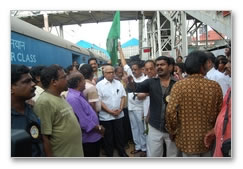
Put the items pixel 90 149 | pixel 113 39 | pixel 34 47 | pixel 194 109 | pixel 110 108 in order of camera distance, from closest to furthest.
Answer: pixel 194 109 → pixel 90 149 → pixel 113 39 → pixel 110 108 → pixel 34 47

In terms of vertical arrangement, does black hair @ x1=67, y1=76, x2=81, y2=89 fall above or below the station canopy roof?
below

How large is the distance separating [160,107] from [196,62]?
51 cm

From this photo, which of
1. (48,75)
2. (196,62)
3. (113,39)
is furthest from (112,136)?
(196,62)

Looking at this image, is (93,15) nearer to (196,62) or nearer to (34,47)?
Result: (196,62)

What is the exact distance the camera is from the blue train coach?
2.54m

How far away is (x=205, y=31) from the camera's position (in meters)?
3.49

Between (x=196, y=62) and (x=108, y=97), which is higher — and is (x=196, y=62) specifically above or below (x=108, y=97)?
above

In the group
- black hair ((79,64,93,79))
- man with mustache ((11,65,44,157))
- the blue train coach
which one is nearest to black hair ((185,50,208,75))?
man with mustache ((11,65,44,157))

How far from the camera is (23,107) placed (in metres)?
1.43

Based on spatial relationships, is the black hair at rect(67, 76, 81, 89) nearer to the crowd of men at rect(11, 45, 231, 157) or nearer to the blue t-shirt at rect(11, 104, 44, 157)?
the crowd of men at rect(11, 45, 231, 157)

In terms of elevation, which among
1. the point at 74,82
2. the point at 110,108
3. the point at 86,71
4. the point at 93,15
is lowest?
the point at 110,108

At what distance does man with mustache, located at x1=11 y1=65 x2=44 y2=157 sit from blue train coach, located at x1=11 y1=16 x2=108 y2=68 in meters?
0.92
